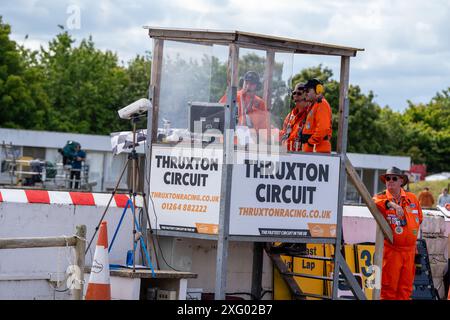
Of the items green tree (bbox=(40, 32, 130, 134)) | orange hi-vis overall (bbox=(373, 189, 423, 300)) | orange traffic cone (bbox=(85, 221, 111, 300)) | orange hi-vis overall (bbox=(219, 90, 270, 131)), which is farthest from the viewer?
green tree (bbox=(40, 32, 130, 134))

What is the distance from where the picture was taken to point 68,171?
37.0 metres

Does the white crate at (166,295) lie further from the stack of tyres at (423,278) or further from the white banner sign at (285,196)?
the stack of tyres at (423,278)

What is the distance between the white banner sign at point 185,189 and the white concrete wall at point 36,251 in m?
0.72

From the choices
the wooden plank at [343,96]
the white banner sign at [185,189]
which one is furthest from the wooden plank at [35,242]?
the wooden plank at [343,96]

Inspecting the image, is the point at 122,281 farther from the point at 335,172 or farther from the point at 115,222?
the point at 335,172

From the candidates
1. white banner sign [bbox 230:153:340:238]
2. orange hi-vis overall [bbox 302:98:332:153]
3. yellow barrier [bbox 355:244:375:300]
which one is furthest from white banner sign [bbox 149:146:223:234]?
yellow barrier [bbox 355:244:375:300]

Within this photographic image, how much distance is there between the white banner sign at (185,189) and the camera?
11.1 meters

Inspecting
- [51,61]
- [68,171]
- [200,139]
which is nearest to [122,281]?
[200,139]

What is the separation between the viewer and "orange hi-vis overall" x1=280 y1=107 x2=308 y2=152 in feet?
40.7

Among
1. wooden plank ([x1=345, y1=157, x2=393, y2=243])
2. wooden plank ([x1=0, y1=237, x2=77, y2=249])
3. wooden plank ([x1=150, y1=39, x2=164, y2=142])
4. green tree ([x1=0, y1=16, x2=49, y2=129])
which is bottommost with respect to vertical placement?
wooden plank ([x1=0, y1=237, x2=77, y2=249])

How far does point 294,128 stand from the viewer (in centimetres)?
1255

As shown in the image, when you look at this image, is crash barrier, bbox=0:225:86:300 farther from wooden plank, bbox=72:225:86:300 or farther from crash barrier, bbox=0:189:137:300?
crash barrier, bbox=0:189:137:300

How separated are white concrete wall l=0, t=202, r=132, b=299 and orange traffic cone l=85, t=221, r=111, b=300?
783 mm

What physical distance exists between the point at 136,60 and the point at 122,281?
9022 cm
